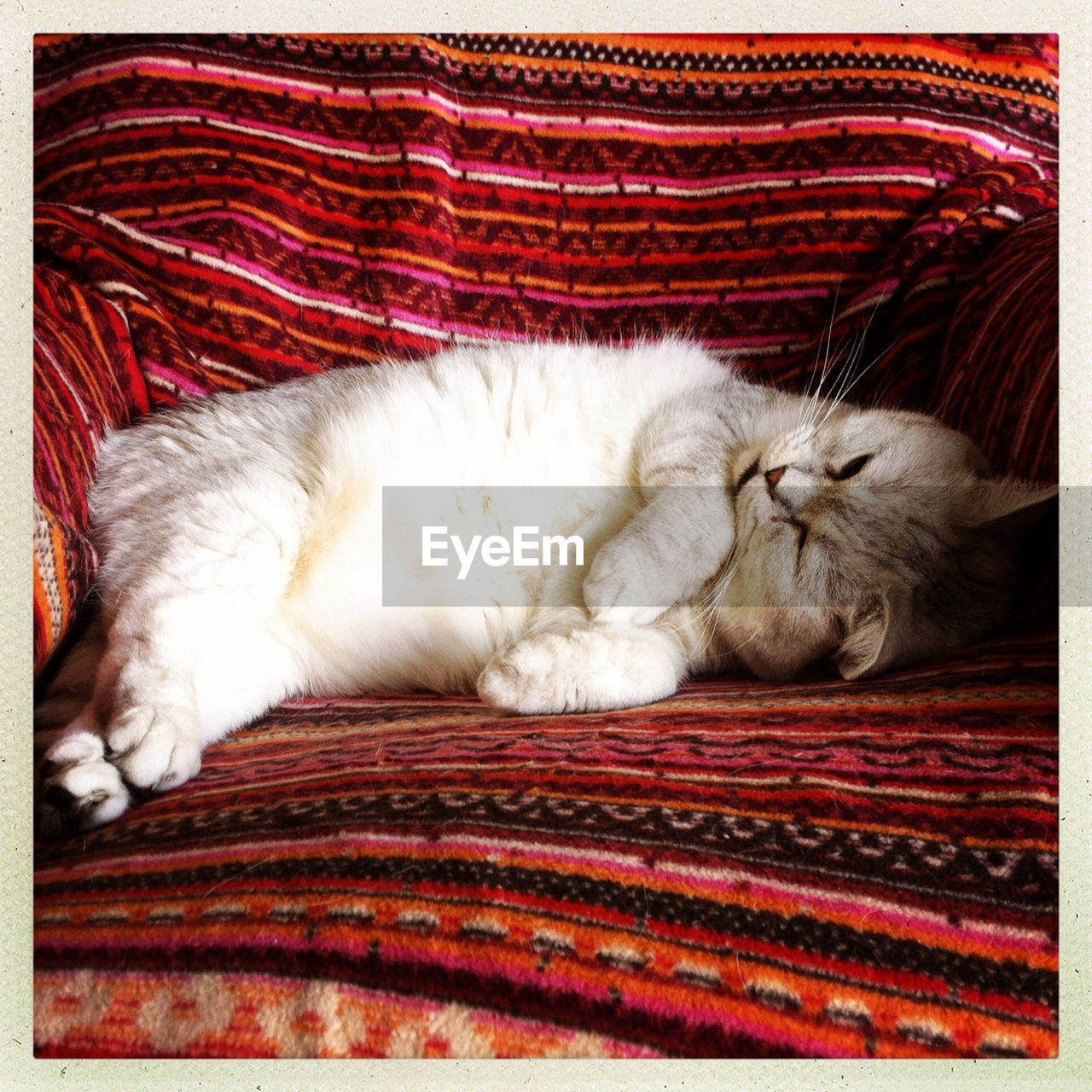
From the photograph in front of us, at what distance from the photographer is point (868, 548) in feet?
3.76

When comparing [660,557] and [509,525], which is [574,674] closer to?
[660,557]

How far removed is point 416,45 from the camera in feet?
5.16

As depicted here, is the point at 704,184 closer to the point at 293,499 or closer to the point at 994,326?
the point at 994,326

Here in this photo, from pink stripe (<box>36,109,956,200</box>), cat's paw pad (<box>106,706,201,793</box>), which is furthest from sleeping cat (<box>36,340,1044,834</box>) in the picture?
pink stripe (<box>36,109,956,200</box>)

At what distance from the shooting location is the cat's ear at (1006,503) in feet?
3.46

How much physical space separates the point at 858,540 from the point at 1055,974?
556 mm

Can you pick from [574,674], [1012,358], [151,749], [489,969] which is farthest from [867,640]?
[151,749]

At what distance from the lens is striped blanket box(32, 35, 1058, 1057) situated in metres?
0.71

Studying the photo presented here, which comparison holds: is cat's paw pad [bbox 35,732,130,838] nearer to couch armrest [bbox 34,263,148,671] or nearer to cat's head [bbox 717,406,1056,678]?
couch armrest [bbox 34,263,148,671]

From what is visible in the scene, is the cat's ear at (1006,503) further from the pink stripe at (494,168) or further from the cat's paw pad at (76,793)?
the cat's paw pad at (76,793)

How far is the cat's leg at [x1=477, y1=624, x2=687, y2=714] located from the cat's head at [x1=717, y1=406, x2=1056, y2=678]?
17 centimetres

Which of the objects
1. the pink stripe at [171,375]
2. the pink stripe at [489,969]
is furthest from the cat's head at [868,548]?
the pink stripe at [171,375]

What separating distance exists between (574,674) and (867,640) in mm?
373

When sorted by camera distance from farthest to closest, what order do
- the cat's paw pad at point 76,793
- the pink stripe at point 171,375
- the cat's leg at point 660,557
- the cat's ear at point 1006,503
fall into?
1. the pink stripe at point 171,375
2. the cat's leg at point 660,557
3. the cat's ear at point 1006,503
4. the cat's paw pad at point 76,793
